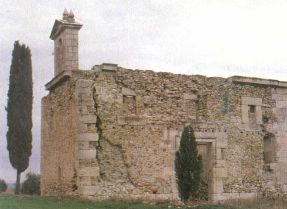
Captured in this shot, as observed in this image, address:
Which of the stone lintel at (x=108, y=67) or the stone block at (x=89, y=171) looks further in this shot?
the stone lintel at (x=108, y=67)

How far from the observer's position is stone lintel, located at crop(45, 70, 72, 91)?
17422 millimetres

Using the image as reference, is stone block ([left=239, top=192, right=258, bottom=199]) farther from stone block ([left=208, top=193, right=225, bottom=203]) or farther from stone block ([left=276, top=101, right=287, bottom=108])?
stone block ([left=276, top=101, right=287, bottom=108])

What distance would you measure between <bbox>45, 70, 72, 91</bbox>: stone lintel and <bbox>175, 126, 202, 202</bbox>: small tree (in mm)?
4110

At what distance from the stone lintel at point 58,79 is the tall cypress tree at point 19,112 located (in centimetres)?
454

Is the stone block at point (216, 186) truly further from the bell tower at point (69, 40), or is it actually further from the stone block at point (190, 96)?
the bell tower at point (69, 40)

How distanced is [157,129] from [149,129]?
0.30m

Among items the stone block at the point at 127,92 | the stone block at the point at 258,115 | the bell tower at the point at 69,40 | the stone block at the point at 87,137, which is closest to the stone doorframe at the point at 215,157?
the stone block at the point at 258,115

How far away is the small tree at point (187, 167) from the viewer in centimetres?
1638

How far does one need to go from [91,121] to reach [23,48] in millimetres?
9164

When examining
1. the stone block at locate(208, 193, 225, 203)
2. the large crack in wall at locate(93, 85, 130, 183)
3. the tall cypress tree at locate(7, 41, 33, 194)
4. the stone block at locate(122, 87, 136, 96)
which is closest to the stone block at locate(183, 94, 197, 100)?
the stone block at locate(122, 87, 136, 96)

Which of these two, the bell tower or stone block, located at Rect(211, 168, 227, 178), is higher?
the bell tower

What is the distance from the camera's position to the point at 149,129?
17688 mm

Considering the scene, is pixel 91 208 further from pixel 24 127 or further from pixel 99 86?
pixel 24 127

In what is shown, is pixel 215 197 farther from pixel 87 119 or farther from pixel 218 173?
pixel 87 119
